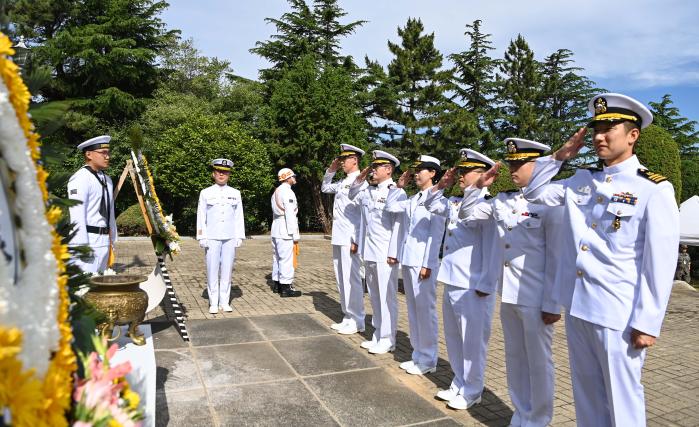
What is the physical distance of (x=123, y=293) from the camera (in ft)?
12.9

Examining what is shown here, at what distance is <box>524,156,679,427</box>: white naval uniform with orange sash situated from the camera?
2.79 metres

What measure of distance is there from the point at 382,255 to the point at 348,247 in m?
1.24

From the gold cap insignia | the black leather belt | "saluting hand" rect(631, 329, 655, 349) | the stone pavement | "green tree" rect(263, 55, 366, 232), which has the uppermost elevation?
"green tree" rect(263, 55, 366, 232)

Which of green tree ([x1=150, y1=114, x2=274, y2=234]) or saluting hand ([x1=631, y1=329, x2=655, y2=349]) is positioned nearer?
saluting hand ([x1=631, y1=329, x2=655, y2=349])

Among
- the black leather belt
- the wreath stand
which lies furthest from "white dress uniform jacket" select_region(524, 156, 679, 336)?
the black leather belt

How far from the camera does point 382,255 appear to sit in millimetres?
6078

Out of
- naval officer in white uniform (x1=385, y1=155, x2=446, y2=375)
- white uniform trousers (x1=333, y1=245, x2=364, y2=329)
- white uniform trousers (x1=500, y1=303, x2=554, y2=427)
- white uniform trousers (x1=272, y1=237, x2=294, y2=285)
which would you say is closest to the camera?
white uniform trousers (x1=500, y1=303, x2=554, y2=427)

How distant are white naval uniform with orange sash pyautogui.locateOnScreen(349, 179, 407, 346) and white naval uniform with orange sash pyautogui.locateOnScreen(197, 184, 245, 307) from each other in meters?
2.69

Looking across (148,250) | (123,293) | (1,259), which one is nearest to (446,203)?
(123,293)

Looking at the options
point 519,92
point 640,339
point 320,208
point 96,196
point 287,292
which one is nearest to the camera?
point 640,339

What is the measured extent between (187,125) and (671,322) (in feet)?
58.8

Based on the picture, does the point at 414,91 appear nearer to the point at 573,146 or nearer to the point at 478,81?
the point at 478,81

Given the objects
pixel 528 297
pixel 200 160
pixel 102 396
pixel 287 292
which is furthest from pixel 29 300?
pixel 200 160

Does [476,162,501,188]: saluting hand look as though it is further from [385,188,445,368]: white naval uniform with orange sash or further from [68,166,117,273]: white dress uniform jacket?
[68,166,117,273]: white dress uniform jacket
